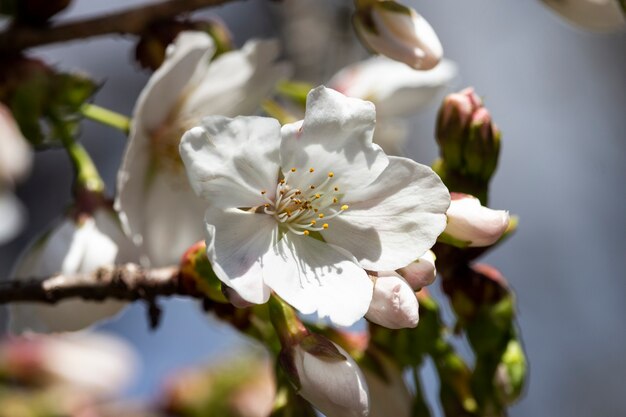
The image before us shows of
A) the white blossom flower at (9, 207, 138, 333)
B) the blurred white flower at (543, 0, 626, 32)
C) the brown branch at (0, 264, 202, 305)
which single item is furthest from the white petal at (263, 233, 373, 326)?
the blurred white flower at (543, 0, 626, 32)

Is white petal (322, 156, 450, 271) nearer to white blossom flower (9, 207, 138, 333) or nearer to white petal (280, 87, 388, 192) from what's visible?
white petal (280, 87, 388, 192)

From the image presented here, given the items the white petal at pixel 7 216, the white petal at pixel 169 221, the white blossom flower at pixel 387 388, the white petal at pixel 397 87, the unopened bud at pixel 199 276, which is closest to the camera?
the unopened bud at pixel 199 276

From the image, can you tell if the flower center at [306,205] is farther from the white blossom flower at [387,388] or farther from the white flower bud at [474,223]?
the white blossom flower at [387,388]

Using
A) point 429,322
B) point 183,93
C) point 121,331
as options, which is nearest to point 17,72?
point 183,93

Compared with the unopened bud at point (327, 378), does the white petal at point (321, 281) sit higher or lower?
higher

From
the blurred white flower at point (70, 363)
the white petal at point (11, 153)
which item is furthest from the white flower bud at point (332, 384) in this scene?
the blurred white flower at point (70, 363)

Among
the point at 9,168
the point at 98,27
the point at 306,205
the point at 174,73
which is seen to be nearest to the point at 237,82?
the point at 174,73

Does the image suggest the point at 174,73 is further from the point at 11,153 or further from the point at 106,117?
the point at 11,153

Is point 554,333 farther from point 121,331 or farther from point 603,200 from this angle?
point 121,331
